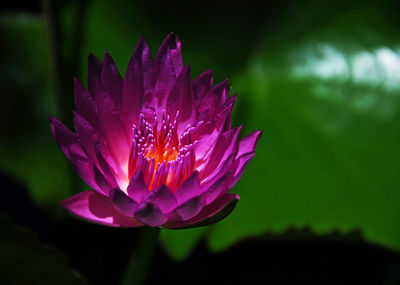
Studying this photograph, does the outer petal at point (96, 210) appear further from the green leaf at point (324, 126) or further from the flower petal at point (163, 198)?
the green leaf at point (324, 126)

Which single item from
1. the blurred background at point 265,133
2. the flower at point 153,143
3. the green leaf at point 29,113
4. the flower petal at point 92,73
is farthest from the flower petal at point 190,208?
the green leaf at point 29,113

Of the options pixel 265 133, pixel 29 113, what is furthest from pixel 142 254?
pixel 29 113

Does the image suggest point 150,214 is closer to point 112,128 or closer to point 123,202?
point 123,202

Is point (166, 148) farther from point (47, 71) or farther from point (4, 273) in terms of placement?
point (47, 71)

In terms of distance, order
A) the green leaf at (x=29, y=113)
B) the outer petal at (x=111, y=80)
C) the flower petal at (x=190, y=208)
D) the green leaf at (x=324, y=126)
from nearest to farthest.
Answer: the flower petal at (x=190, y=208)
the outer petal at (x=111, y=80)
the green leaf at (x=324, y=126)
the green leaf at (x=29, y=113)

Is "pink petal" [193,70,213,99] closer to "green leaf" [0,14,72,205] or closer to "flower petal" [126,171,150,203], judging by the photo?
"flower petal" [126,171,150,203]

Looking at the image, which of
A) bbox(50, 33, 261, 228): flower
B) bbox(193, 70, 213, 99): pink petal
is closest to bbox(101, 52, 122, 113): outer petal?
bbox(50, 33, 261, 228): flower

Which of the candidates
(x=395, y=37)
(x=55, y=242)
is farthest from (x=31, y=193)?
(x=395, y=37)
